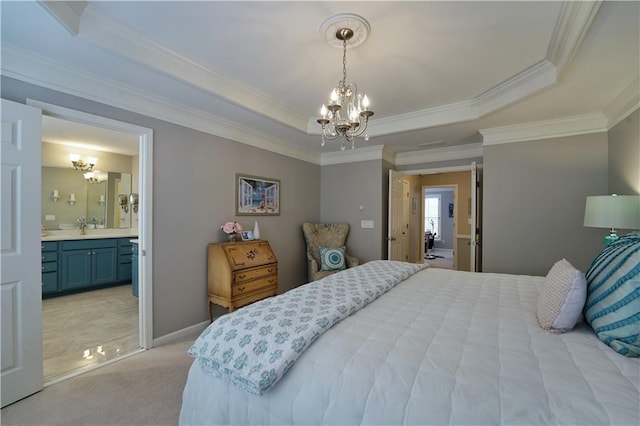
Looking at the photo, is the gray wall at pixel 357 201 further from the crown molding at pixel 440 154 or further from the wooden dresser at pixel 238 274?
→ the wooden dresser at pixel 238 274

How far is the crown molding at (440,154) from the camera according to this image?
Result: 4285mm

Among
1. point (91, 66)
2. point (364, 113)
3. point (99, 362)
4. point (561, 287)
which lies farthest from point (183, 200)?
point (561, 287)

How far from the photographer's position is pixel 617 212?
232cm

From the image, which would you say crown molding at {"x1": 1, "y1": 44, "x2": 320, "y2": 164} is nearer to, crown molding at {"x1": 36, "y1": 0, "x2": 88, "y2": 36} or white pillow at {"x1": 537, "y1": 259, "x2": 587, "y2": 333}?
crown molding at {"x1": 36, "y1": 0, "x2": 88, "y2": 36}

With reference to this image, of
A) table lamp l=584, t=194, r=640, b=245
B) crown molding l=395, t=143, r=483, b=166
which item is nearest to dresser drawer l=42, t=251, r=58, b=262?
crown molding l=395, t=143, r=483, b=166

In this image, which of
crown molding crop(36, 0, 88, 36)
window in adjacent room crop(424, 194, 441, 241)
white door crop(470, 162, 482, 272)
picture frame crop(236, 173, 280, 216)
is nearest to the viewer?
crown molding crop(36, 0, 88, 36)

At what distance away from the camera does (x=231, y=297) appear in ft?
9.78

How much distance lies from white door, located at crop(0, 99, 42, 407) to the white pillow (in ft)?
10.5

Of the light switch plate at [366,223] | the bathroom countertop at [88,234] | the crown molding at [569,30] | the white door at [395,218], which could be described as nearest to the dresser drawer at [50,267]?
the bathroom countertop at [88,234]

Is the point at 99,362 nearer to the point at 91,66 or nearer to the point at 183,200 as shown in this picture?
the point at 183,200

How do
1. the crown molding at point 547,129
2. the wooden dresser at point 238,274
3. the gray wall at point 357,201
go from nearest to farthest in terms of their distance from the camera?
the wooden dresser at point 238,274 < the crown molding at point 547,129 < the gray wall at point 357,201

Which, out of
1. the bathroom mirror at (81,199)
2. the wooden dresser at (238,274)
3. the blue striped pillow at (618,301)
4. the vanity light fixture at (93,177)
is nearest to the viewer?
the blue striped pillow at (618,301)

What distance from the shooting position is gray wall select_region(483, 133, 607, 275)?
10.4 ft

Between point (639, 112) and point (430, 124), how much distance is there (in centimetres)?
173
